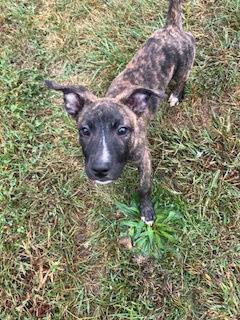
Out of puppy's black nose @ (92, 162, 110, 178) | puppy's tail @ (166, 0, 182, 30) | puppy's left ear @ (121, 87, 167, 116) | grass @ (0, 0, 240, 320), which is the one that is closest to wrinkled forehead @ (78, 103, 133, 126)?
puppy's left ear @ (121, 87, 167, 116)

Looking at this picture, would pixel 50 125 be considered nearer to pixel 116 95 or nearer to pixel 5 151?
pixel 5 151

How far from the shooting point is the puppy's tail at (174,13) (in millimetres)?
5341

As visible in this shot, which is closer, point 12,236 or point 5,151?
point 12,236

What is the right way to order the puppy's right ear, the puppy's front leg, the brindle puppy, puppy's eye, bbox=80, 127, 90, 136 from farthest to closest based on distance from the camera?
the puppy's front leg → the puppy's right ear → puppy's eye, bbox=80, 127, 90, 136 → the brindle puppy

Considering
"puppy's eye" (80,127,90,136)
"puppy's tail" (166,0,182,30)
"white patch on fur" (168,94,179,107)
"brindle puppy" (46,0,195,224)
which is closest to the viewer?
"brindle puppy" (46,0,195,224)

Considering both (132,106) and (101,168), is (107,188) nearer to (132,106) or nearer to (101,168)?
(132,106)

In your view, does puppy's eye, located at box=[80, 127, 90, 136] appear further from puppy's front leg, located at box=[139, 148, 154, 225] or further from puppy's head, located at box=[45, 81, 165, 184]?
puppy's front leg, located at box=[139, 148, 154, 225]

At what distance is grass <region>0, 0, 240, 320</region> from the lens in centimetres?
518

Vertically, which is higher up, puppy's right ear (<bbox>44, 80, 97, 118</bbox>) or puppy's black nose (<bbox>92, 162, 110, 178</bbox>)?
puppy's right ear (<bbox>44, 80, 97, 118</bbox>)

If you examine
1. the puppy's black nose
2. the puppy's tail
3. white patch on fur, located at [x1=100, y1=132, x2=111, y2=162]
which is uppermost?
the puppy's tail

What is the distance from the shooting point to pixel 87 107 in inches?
183

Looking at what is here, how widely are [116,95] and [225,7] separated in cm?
241

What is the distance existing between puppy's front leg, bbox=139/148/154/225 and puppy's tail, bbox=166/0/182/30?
147cm

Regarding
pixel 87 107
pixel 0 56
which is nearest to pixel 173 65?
pixel 87 107
